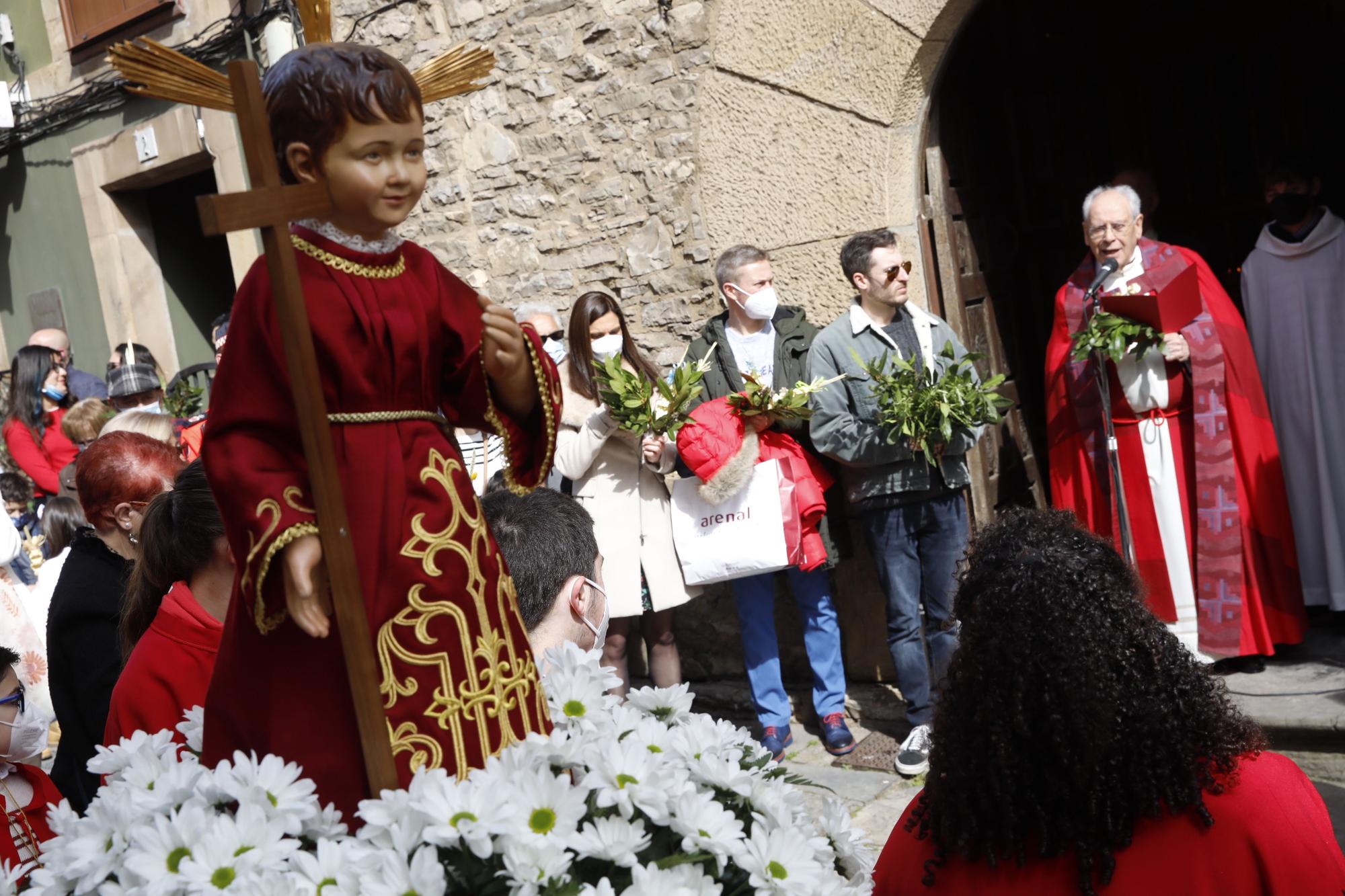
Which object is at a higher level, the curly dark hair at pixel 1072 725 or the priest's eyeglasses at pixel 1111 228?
the priest's eyeglasses at pixel 1111 228

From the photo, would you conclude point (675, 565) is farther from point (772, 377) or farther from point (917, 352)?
point (917, 352)

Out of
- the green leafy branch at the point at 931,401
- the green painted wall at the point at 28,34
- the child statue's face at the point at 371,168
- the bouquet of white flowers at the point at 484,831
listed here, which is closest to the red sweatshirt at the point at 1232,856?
the bouquet of white flowers at the point at 484,831

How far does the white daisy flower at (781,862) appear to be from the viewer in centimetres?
142

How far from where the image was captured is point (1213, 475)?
5.04 metres

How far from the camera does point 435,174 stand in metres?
6.86

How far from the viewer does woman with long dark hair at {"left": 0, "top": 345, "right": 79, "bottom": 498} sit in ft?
24.4

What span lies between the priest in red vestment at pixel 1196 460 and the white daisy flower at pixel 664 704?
3.70 meters

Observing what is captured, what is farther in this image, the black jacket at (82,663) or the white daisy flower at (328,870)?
the black jacket at (82,663)

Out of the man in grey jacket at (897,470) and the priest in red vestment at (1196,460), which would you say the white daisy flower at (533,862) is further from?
the priest in red vestment at (1196,460)

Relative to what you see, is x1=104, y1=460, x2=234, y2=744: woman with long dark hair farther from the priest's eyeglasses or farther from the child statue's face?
the priest's eyeglasses

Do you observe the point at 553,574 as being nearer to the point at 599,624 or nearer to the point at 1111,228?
the point at 599,624

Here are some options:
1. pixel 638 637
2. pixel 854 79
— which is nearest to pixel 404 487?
pixel 854 79

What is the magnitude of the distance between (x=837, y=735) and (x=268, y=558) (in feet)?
13.0

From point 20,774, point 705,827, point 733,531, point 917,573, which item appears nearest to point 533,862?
point 705,827
